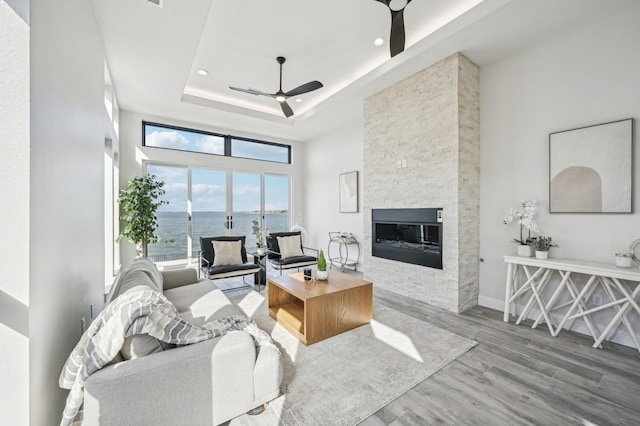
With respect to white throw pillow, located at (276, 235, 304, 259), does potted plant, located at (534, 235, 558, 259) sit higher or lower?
higher

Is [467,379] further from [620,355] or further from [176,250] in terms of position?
[176,250]

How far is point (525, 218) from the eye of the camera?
3.02 meters

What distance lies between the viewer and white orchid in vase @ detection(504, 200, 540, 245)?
2971 mm

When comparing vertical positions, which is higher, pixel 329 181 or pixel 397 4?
pixel 397 4

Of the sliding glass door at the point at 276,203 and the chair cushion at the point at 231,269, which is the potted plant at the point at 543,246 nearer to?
→ the chair cushion at the point at 231,269

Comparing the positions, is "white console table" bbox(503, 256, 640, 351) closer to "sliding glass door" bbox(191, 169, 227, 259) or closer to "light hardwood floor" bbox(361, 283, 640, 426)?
"light hardwood floor" bbox(361, 283, 640, 426)

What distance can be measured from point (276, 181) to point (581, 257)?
19.1 ft

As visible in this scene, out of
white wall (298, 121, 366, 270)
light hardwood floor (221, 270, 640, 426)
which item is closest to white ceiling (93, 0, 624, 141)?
white wall (298, 121, 366, 270)

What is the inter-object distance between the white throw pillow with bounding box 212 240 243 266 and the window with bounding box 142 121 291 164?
8.68 feet

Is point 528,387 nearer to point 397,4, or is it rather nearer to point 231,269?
point 397,4

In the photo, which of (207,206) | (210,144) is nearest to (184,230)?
(207,206)

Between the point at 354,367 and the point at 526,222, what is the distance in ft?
8.20

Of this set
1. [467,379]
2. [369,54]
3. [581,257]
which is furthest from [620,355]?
[369,54]

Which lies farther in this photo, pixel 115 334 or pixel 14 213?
pixel 115 334
